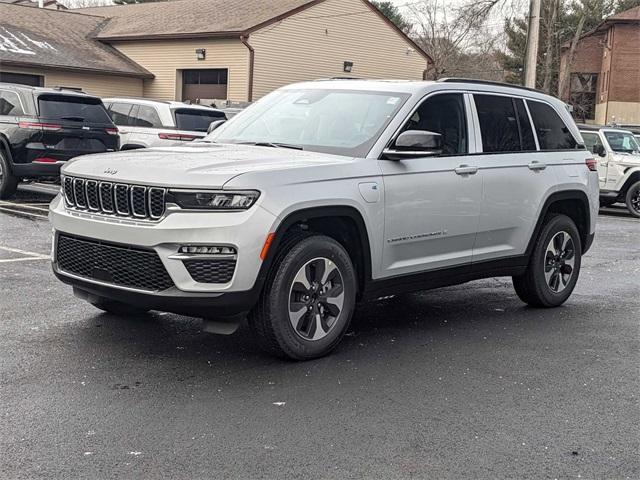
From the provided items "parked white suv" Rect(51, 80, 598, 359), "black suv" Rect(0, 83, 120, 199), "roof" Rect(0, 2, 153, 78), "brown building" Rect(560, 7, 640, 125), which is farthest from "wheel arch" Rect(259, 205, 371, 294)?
"brown building" Rect(560, 7, 640, 125)

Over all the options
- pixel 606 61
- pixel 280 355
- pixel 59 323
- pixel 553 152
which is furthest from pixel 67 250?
pixel 606 61

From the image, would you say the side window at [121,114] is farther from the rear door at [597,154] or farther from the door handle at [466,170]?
the door handle at [466,170]

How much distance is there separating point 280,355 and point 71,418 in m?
1.49

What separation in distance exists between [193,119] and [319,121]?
10282 millimetres

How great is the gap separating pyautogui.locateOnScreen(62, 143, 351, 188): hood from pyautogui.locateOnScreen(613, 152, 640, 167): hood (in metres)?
14.3

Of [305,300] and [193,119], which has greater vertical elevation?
[193,119]

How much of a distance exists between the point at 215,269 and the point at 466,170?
2413mm

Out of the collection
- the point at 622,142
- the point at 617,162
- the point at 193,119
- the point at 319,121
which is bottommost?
the point at 617,162

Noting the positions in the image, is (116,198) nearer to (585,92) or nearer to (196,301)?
(196,301)

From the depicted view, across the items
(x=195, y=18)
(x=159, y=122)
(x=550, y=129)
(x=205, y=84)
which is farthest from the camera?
(x=195, y=18)

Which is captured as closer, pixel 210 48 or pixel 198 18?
pixel 210 48

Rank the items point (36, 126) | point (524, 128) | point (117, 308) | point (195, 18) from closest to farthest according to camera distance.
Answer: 1. point (117, 308)
2. point (524, 128)
3. point (36, 126)
4. point (195, 18)

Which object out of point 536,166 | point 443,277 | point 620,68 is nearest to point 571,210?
point 536,166

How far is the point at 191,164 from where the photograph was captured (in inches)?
209
